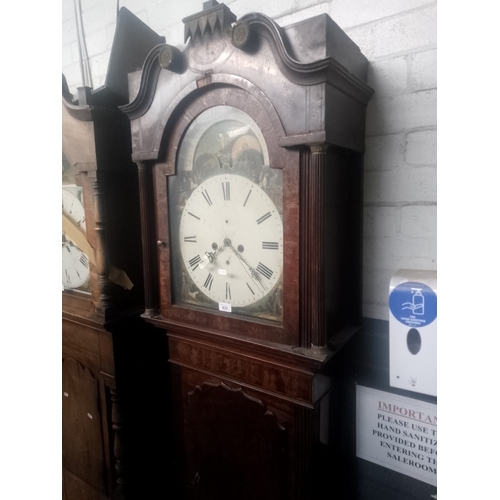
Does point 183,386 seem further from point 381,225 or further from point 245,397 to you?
point 381,225

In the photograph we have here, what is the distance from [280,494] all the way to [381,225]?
72 centimetres

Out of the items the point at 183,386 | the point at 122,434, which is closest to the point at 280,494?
the point at 183,386

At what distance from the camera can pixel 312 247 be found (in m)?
0.82

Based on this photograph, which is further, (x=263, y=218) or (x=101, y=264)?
(x=101, y=264)

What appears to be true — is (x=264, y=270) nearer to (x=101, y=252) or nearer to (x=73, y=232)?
(x=101, y=252)

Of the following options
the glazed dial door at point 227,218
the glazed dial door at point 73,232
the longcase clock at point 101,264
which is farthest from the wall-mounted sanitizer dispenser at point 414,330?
the glazed dial door at point 73,232

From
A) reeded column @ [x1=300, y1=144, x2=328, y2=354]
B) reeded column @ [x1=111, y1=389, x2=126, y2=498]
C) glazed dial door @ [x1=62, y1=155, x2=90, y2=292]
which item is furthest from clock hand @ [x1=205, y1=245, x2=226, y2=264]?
reeded column @ [x1=111, y1=389, x2=126, y2=498]

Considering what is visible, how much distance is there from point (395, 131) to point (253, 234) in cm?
45

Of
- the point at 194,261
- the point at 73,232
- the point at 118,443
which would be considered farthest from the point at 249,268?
the point at 118,443

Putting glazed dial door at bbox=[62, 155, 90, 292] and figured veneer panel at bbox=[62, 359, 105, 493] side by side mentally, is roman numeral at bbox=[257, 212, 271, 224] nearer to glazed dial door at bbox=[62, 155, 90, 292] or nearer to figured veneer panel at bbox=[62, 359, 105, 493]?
glazed dial door at bbox=[62, 155, 90, 292]

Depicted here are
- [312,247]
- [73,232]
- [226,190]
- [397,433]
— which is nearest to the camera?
[312,247]

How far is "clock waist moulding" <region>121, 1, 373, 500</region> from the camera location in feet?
2.63

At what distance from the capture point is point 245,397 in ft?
3.21

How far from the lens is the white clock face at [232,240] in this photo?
0.88 metres
